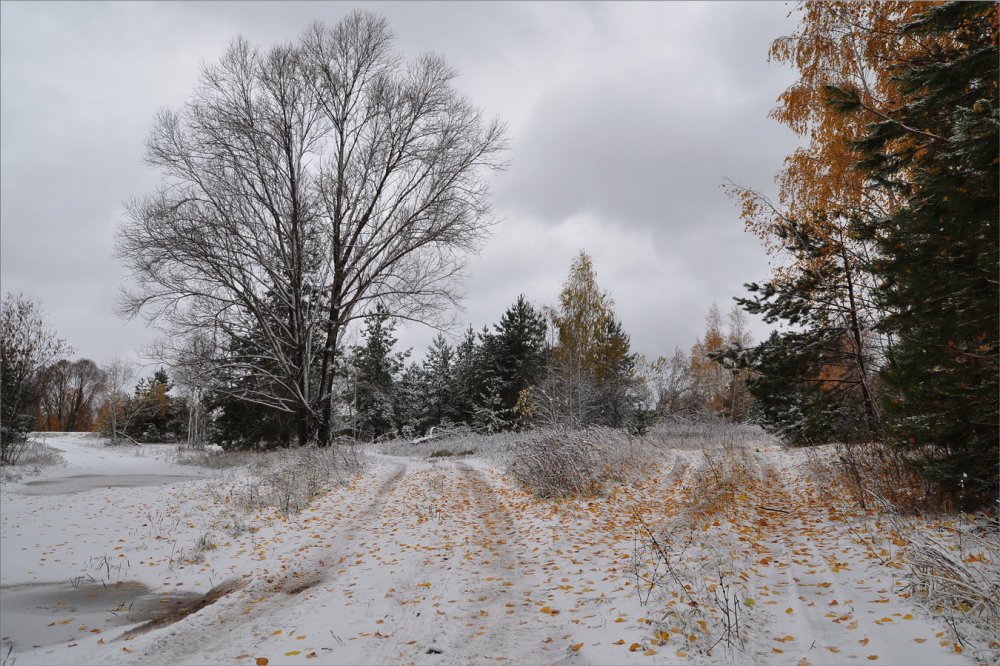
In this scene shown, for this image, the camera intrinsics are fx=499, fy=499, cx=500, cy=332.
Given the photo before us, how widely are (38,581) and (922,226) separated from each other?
33.1 ft

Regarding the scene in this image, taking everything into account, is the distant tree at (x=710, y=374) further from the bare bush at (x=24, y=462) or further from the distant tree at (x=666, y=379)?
the bare bush at (x=24, y=462)

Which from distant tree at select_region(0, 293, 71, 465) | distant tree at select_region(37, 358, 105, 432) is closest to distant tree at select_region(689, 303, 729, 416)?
distant tree at select_region(0, 293, 71, 465)

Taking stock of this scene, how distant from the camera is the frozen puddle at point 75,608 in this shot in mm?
4152

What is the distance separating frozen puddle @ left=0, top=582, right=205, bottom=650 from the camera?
163 inches

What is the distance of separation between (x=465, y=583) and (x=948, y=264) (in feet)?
18.8

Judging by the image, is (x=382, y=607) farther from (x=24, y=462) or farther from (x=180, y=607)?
(x=24, y=462)

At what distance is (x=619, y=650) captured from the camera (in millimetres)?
3455

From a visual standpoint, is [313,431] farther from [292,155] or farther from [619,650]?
[619,650]

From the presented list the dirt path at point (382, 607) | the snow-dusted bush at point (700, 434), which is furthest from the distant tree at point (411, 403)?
the dirt path at point (382, 607)

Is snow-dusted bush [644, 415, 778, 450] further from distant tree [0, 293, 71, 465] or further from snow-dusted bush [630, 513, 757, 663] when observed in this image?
distant tree [0, 293, 71, 465]

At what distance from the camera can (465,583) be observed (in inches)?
198

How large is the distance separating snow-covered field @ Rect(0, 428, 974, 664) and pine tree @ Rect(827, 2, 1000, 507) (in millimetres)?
1472

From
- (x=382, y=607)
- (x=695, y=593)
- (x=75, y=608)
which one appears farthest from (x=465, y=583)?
(x=75, y=608)

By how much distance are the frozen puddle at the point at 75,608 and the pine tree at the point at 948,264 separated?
7856mm
